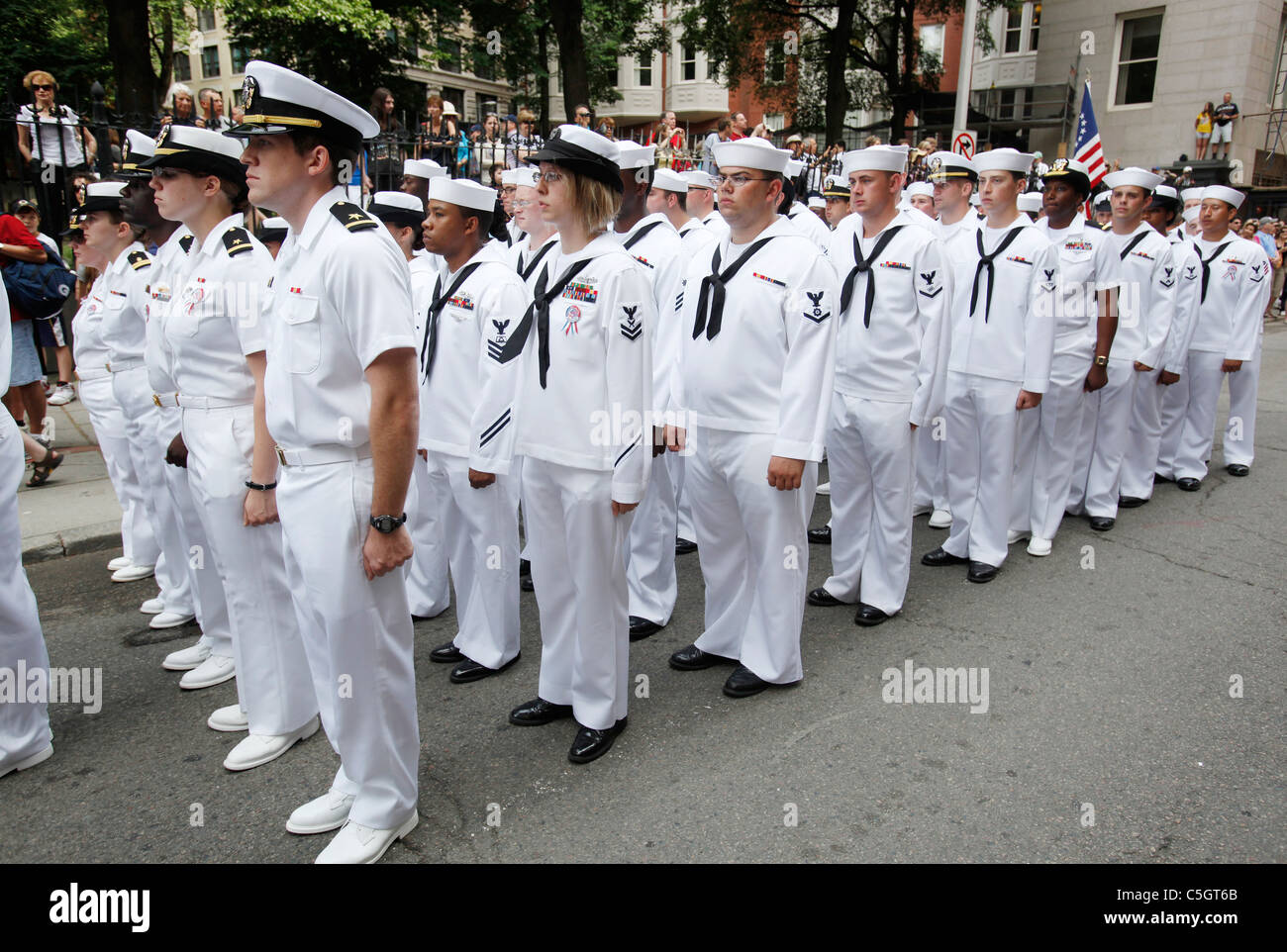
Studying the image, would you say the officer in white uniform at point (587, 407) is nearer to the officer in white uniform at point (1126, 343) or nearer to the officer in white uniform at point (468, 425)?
the officer in white uniform at point (468, 425)

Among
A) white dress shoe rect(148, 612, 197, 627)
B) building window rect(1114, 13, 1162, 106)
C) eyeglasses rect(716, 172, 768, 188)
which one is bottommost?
white dress shoe rect(148, 612, 197, 627)

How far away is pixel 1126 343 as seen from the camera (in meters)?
6.72

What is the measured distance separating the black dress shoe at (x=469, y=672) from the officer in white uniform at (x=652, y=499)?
82cm

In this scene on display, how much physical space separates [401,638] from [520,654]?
1.65 metres

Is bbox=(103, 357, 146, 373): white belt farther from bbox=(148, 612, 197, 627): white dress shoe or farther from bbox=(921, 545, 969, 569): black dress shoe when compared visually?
bbox=(921, 545, 969, 569): black dress shoe

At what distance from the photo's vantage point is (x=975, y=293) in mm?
5617

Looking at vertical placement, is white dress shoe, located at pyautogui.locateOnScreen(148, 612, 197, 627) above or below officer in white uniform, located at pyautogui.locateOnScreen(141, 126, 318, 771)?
below

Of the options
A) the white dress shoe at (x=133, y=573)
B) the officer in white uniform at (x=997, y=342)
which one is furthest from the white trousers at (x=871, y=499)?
the white dress shoe at (x=133, y=573)

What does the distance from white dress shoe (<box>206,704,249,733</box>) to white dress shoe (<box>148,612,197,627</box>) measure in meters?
1.29

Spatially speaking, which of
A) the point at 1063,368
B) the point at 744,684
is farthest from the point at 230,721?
the point at 1063,368

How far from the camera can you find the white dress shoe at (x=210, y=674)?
13.3ft

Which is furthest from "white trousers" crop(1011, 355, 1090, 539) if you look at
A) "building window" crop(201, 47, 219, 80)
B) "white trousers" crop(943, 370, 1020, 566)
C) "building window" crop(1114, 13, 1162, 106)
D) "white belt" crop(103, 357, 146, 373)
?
"building window" crop(201, 47, 219, 80)

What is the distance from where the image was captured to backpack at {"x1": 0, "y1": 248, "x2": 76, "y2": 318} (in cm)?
719
